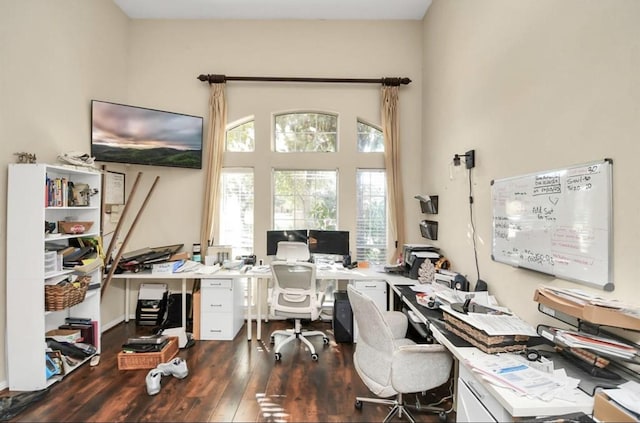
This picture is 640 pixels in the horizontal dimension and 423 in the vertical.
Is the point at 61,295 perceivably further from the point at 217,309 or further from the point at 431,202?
the point at 431,202

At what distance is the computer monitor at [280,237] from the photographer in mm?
3723

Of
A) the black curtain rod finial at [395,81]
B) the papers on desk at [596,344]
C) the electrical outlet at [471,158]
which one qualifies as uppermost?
the black curtain rod finial at [395,81]

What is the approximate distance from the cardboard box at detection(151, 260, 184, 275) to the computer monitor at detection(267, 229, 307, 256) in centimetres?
113

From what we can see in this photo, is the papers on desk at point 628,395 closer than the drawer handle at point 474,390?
Yes

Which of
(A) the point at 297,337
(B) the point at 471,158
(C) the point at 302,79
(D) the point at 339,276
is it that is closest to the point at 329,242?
(D) the point at 339,276

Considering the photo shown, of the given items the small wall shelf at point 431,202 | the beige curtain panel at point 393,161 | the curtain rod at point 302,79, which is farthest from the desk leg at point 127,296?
the small wall shelf at point 431,202

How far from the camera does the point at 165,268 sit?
139 inches

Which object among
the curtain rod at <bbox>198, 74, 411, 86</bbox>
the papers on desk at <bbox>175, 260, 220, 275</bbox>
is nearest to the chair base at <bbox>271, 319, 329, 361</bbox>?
the papers on desk at <bbox>175, 260, 220, 275</bbox>

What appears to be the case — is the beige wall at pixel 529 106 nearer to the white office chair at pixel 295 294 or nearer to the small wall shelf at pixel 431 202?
the small wall shelf at pixel 431 202

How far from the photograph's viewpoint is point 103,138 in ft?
11.3

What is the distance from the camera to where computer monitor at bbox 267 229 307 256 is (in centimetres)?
372

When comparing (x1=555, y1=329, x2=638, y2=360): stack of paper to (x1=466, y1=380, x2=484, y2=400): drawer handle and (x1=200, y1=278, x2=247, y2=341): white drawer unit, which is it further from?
(x1=200, y1=278, x2=247, y2=341): white drawer unit

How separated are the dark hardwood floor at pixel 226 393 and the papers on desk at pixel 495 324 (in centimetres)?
95

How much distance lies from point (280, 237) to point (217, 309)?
1123 mm
